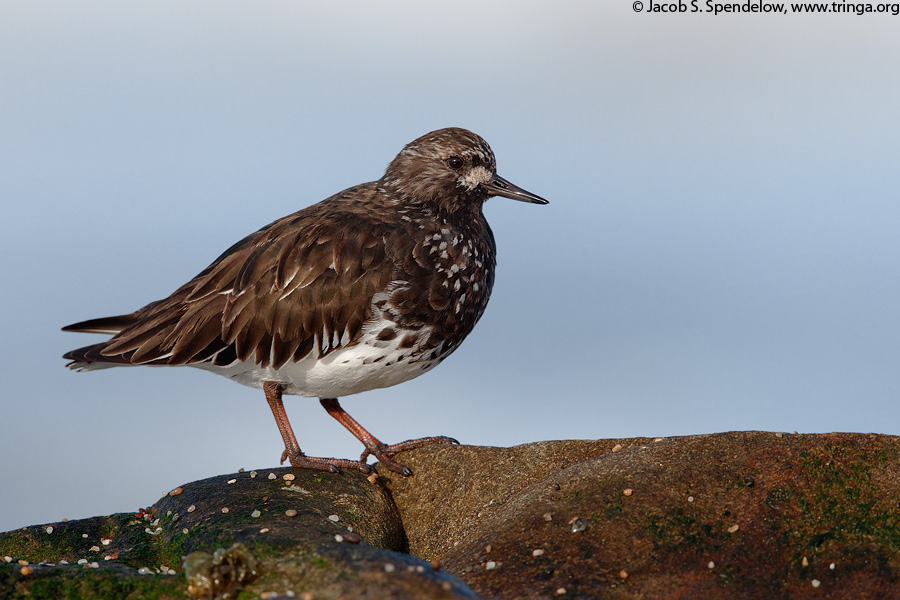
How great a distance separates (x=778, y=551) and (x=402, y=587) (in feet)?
8.55

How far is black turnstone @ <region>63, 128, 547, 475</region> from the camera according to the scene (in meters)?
7.04

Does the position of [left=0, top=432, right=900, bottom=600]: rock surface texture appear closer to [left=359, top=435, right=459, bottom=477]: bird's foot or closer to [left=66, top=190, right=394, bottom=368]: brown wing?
[left=359, top=435, right=459, bottom=477]: bird's foot

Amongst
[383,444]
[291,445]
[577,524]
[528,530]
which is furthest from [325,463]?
[577,524]

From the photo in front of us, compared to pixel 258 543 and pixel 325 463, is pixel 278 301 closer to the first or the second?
pixel 325 463

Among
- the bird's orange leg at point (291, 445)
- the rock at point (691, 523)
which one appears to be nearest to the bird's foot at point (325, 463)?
the bird's orange leg at point (291, 445)

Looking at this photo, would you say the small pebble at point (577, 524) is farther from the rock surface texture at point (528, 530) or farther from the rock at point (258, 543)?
the rock at point (258, 543)

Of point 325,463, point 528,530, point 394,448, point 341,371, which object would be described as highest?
point 341,371

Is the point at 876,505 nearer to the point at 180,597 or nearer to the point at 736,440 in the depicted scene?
the point at 736,440

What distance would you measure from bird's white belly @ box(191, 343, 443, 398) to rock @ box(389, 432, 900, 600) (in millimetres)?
1116

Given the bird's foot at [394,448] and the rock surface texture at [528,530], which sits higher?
the bird's foot at [394,448]

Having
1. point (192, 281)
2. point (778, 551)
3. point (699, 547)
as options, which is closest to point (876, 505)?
point (778, 551)

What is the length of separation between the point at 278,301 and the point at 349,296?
25.0 inches

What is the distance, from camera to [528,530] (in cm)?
591

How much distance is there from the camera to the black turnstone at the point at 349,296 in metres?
7.04
